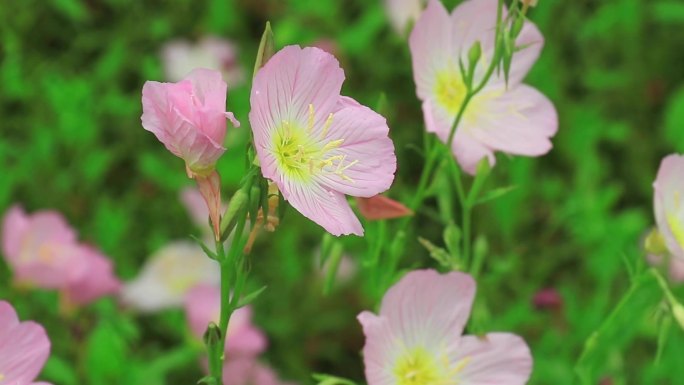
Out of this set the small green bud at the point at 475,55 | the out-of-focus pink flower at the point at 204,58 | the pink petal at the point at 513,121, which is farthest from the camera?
the out-of-focus pink flower at the point at 204,58

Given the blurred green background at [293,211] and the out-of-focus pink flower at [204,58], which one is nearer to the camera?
the blurred green background at [293,211]

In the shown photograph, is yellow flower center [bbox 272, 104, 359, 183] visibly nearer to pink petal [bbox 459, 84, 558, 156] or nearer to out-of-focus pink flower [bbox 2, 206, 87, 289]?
pink petal [bbox 459, 84, 558, 156]

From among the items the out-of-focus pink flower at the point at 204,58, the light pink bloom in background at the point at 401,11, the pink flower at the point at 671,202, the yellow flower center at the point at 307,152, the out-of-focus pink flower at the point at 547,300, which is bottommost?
the out-of-focus pink flower at the point at 547,300

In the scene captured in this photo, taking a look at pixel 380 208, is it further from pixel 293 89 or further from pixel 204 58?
pixel 204 58

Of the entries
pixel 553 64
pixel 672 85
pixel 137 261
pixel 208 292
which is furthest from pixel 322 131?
pixel 672 85

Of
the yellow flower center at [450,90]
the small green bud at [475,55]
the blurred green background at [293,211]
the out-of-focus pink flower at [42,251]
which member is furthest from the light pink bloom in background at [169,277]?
the small green bud at [475,55]

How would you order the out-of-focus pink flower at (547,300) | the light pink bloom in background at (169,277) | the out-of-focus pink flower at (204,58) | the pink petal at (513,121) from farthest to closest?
1. the out-of-focus pink flower at (204,58)
2. the light pink bloom in background at (169,277)
3. the out-of-focus pink flower at (547,300)
4. the pink petal at (513,121)

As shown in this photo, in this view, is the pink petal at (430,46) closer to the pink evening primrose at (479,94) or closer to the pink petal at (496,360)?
the pink evening primrose at (479,94)

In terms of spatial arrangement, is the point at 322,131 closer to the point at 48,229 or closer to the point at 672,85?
the point at 48,229

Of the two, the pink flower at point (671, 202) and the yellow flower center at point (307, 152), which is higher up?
the yellow flower center at point (307, 152)
